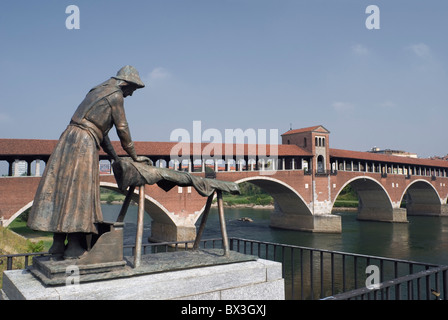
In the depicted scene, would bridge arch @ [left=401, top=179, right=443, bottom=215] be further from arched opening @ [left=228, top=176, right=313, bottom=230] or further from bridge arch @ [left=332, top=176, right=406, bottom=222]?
arched opening @ [left=228, top=176, right=313, bottom=230]

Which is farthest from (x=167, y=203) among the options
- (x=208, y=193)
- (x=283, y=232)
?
(x=208, y=193)

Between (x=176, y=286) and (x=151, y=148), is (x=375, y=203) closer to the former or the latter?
(x=151, y=148)

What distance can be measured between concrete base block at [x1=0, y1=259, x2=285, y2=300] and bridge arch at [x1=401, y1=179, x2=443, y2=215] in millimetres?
47760

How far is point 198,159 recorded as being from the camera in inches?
992

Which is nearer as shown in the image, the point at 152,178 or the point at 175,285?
the point at 175,285

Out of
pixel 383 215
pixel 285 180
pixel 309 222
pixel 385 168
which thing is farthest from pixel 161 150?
pixel 383 215

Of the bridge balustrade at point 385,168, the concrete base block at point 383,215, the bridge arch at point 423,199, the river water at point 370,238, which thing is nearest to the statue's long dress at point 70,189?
the river water at point 370,238

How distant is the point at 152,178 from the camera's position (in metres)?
4.27

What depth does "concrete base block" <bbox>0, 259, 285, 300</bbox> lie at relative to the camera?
3.32 meters

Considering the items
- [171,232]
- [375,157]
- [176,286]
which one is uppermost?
[375,157]

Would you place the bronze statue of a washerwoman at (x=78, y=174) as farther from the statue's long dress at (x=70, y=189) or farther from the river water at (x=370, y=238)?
the river water at (x=370, y=238)

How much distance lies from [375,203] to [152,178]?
41.9 m

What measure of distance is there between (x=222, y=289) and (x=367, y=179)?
123 ft
